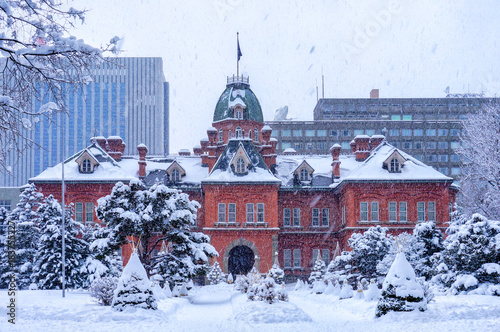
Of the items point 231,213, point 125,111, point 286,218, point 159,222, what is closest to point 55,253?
point 159,222

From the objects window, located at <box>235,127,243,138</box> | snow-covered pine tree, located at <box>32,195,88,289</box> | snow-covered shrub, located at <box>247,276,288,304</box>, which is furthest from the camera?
window, located at <box>235,127,243,138</box>

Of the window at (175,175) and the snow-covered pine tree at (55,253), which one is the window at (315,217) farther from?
the snow-covered pine tree at (55,253)

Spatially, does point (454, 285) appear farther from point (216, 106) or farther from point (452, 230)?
point (216, 106)

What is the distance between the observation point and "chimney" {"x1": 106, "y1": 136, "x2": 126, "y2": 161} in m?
53.6

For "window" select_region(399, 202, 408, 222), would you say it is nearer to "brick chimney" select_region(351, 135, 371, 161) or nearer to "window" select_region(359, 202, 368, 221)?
"window" select_region(359, 202, 368, 221)

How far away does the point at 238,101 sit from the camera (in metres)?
52.3

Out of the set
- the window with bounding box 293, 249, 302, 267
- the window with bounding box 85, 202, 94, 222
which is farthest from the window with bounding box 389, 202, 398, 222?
the window with bounding box 85, 202, 94, 222

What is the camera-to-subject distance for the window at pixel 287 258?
1988 inches

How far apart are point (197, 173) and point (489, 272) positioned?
3444cm

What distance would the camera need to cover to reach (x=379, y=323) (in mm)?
16328

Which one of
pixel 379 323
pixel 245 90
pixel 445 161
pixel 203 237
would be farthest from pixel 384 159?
pixel 445 161

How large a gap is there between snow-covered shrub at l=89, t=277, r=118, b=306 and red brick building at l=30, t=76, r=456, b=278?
84.0 ft

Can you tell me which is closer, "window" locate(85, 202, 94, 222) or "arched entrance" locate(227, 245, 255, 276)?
"window" locate(85, 202, 94, 222)

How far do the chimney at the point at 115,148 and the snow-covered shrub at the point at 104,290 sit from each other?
113 ft
